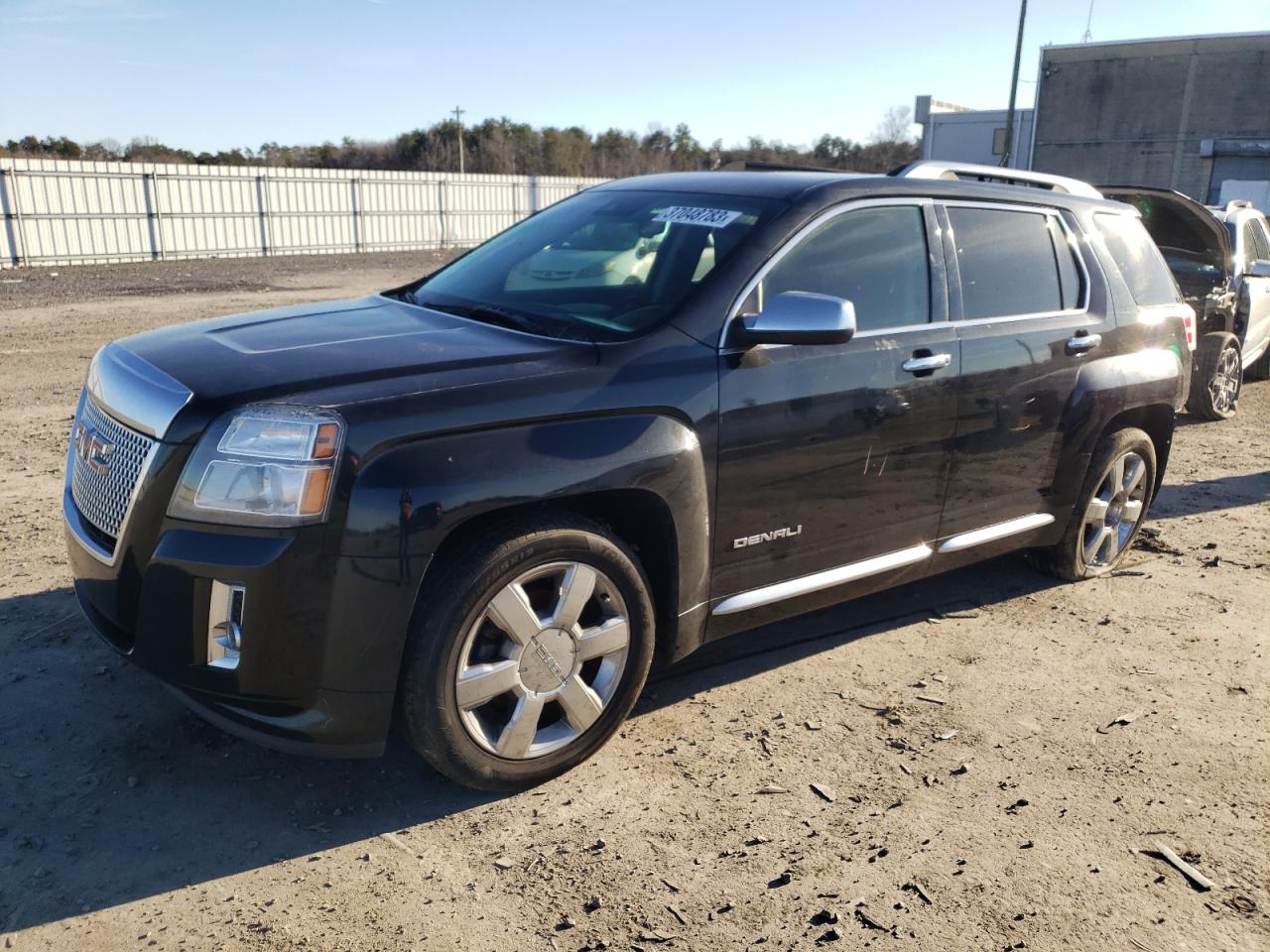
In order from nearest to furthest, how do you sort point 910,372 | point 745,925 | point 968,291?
1. point 745,925
2. point 910,372
3. point 968,291

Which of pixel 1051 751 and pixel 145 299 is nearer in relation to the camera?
pixel 1051 751

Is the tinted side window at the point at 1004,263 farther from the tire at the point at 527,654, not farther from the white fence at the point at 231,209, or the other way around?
the white fence at the point at 231,209

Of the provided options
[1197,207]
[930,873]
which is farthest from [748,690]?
[1197,207]

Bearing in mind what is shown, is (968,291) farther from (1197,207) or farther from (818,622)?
(1197,207)

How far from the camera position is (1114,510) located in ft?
17.5

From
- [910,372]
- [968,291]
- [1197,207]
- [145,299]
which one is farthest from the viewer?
[145,299]

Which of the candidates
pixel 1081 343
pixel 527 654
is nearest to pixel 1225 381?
pixel 1081 343

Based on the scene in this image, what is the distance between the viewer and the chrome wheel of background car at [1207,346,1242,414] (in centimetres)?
948

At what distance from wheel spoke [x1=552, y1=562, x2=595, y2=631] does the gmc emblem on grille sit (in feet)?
4.78

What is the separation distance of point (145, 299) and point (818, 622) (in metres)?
16.0

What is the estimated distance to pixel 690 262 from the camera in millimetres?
3717

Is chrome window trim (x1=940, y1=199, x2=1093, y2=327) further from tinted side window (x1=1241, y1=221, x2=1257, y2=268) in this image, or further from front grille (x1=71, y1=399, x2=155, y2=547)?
tinted side window (x1=1241, y1=221, x2=1257, y2=268)

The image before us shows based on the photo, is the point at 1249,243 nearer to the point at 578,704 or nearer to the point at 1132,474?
the point at 1132,474

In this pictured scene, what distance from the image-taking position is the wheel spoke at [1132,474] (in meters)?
5.30
